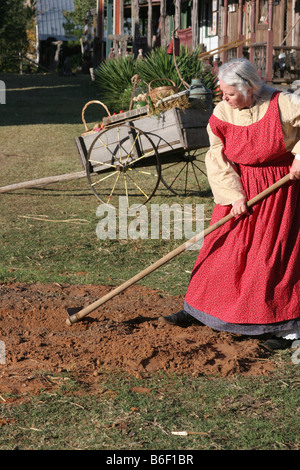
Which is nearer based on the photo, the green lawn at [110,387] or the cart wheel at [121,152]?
the green lawn at [110,387]

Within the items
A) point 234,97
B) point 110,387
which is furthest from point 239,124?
point 110,387

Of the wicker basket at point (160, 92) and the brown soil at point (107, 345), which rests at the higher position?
the wicker basket at point (160, 92)

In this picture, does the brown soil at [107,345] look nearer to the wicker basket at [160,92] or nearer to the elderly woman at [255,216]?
the elderly woman at [255,216]

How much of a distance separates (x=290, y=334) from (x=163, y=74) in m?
8.27

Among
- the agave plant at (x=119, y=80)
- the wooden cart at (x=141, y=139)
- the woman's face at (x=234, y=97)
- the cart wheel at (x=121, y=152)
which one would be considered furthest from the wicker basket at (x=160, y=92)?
the agave plant at (x=119, y=80)

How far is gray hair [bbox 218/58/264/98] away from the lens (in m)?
3.82

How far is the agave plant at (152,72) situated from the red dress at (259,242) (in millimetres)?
5396

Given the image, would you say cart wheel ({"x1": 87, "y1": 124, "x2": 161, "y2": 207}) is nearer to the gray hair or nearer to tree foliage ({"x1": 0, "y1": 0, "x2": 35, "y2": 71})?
the gray hair

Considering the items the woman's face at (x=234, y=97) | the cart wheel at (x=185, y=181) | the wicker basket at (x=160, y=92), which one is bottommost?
the cart wheel at (x=185, y=181)

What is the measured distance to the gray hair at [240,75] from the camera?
382 centimetres

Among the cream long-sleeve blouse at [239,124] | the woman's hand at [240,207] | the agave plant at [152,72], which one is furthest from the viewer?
the agave plant at [152,72]

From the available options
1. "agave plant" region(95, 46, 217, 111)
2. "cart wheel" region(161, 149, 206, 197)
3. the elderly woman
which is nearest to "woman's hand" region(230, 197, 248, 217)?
the elderly woman

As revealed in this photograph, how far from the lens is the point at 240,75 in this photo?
3820 millimetres

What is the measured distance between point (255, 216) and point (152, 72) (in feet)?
26.7
